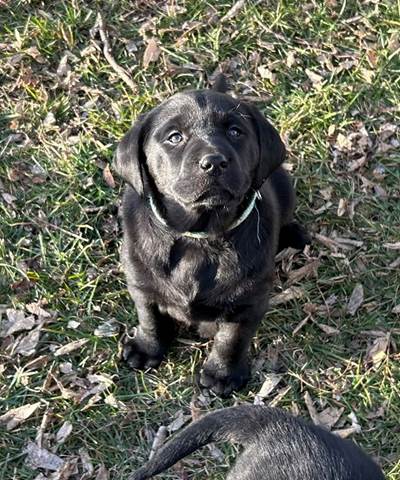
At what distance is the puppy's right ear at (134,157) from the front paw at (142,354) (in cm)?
90

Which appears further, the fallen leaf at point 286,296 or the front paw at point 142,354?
the fallen leaf at point 286,296

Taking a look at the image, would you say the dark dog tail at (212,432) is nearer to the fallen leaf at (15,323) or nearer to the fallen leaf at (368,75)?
the fallen leaf at (15,323)

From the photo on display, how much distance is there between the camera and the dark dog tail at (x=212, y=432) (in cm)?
276

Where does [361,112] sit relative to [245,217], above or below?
below

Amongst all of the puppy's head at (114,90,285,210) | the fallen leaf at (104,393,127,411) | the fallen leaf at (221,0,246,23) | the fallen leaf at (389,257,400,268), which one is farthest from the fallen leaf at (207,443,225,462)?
the fallen leaf at (221,0,246,23)

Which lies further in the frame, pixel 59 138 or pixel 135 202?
pixel 59 138

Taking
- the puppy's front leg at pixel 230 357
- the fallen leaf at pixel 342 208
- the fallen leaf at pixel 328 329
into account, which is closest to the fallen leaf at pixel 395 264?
the fallen leaf at pixel 342 208

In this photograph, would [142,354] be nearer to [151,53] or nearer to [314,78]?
[151,53]

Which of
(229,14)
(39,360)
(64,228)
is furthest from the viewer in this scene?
(229,14)

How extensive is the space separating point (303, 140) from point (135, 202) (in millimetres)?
1338

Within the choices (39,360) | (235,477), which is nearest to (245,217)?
(235,477)

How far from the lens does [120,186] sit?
4.18 m

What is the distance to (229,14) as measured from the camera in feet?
15.4

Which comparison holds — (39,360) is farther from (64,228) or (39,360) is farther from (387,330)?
(387,330)
